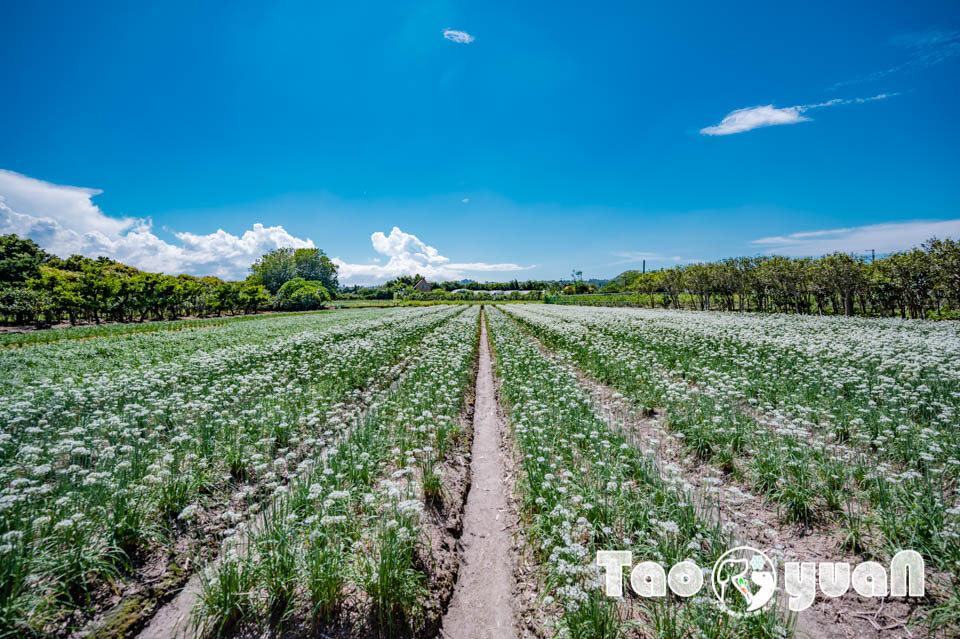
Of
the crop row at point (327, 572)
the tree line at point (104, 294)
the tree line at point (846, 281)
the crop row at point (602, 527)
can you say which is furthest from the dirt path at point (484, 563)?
the tree line at point (104, 294)

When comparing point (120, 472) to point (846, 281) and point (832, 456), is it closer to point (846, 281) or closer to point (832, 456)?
point (832, 456)

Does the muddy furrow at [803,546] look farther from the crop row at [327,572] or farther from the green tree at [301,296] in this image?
the green tree at [301,296]

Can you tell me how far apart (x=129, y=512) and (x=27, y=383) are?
10.3 metres

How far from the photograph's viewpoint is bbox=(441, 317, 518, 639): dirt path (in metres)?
3.58

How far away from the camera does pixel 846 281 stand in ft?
121

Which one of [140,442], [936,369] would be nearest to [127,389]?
[140,442]

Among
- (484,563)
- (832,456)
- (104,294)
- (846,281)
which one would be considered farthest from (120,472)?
(846,281)

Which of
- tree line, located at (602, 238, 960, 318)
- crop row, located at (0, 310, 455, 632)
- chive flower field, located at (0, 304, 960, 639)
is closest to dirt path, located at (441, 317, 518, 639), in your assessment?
chive flower field, located at (0, 304, 960, 639)

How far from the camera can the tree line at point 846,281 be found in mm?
29759

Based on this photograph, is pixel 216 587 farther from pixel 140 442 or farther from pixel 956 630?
pixel 956 630

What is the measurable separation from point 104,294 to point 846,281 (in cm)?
8437

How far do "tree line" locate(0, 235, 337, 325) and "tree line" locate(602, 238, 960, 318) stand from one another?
8126 cm

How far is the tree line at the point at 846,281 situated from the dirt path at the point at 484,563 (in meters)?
43.9

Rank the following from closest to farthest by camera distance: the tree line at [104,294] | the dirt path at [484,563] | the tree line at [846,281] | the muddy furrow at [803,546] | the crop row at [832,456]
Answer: the muddy furrow at [803,546], the dirt path at [484,563], the crop row at [832,456], the tree line at [846,281], the tree line at [104,294]
